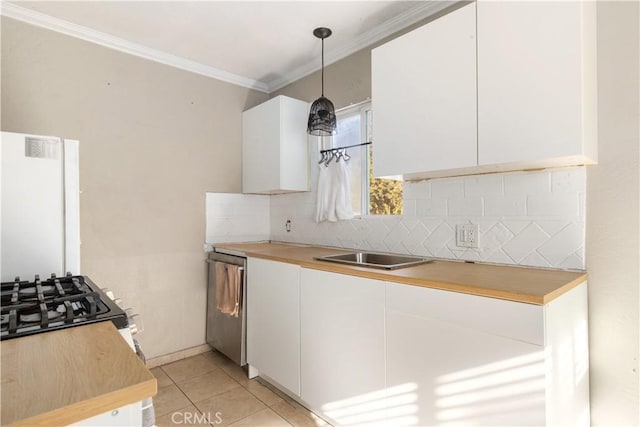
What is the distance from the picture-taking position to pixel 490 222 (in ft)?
5.88

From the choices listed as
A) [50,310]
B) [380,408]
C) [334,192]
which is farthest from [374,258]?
[50,310]

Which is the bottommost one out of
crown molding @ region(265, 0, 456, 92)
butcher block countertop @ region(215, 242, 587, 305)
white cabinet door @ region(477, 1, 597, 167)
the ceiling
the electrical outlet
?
butcher block countertop @ region(215, 242, 587, 305)

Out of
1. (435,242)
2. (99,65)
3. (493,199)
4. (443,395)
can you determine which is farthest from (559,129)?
(99,65)

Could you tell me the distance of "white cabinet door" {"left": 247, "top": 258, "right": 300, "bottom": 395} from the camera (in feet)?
6.62

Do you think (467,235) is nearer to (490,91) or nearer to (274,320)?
(490,91)

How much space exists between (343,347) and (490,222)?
995mm

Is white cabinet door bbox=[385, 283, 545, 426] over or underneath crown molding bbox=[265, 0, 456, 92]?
underneath

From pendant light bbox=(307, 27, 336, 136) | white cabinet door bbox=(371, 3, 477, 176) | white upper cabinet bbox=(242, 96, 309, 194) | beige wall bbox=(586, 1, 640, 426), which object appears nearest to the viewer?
beige wall bbox=(586, 1, 640, 426)

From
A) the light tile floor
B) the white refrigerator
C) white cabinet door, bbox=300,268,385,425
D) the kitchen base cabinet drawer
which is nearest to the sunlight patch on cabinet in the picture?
white cabinet door, bbox=300,268,385,425

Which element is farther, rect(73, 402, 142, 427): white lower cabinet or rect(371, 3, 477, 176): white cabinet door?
rect(371, 3, 477, 176): white cabinet door

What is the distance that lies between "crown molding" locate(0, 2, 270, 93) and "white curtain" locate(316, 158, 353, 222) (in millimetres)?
1194

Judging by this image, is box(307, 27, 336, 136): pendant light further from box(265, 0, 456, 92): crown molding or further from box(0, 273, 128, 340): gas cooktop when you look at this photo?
box(0, 273, 128, 340): gas cooktop

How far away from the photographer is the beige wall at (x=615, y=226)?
141cm

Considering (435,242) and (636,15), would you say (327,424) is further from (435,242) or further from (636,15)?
(636,15)
